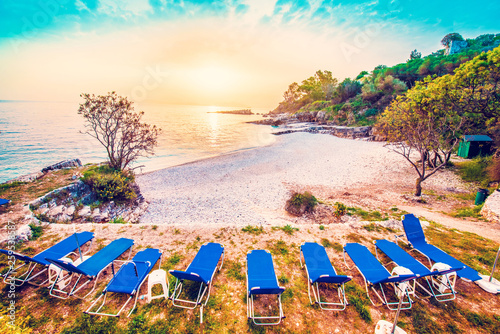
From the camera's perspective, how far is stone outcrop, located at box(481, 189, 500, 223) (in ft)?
24.9

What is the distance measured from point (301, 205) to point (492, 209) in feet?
25.6

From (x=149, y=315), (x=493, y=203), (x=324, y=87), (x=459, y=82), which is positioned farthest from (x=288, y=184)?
(x=324, y=87)

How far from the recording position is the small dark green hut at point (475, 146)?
15047 millimetres

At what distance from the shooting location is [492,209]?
7.82m

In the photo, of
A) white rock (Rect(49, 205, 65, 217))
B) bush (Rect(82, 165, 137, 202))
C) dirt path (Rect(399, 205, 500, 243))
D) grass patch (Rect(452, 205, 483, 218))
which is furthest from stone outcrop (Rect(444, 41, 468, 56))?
white rock (Rect(49, 205, 65, 217))

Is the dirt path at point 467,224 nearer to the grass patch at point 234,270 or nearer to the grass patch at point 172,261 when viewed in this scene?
the grass patch at point 234,270

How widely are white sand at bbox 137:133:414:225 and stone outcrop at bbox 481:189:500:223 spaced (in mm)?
5406

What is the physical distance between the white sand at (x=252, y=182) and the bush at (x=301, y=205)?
1.86 feet

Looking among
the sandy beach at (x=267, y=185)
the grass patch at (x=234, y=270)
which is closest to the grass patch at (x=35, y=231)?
the sandy beach at (x=267, y=185)

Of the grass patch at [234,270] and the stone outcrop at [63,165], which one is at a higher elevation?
the stone outcrop at [63,165]

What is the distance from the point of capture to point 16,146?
25094mm

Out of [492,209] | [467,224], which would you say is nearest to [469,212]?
[492,209]

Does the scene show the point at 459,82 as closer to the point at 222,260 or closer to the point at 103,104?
the point at 222,260

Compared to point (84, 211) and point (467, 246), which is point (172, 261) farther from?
point (467, 246)
